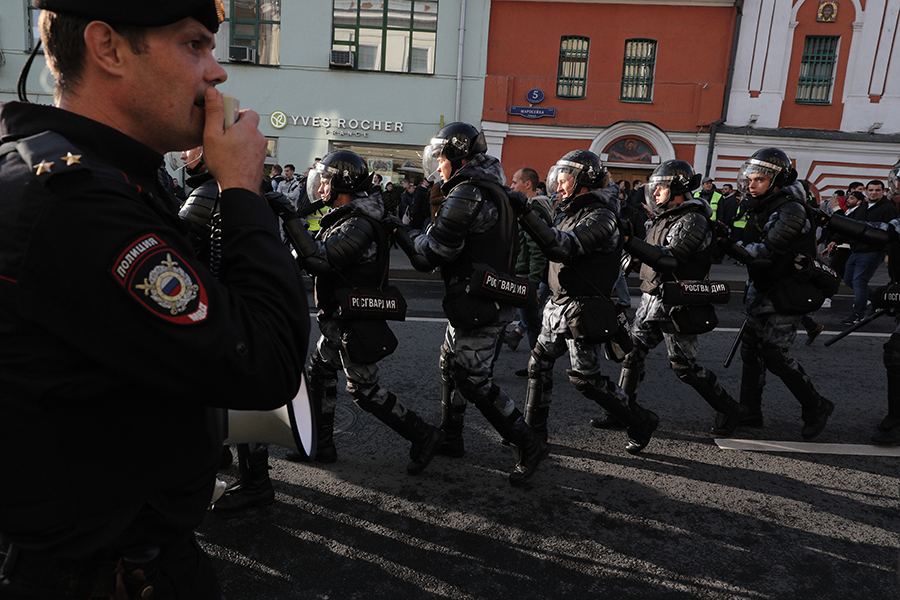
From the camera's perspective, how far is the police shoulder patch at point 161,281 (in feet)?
3.08

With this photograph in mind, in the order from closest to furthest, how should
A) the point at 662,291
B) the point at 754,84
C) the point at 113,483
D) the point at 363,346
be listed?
the point at 113,483 < the point at 363,346 < the point at 662,291 < the point at 754,84

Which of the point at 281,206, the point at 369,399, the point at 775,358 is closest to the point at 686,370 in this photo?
the point at 775,358

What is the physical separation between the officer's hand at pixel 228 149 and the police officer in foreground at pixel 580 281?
2.98m

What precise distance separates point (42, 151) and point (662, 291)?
4295mm

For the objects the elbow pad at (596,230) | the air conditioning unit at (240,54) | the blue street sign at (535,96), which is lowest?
the elbow pad at (596,230)

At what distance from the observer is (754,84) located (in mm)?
18766

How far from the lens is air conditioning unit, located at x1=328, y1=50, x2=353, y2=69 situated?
18516 millimetres

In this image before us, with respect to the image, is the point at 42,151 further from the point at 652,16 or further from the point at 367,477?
the point at 652,16

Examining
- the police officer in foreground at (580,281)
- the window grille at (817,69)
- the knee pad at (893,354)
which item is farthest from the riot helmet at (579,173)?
the window grille at (817,69)

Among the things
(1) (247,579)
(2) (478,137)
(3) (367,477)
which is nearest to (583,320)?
(2) (478,137)

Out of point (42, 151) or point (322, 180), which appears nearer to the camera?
point (42, 151)

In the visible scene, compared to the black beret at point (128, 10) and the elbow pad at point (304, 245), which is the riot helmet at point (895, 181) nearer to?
the elbow pad at point (304, 245)

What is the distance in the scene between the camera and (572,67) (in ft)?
63.3

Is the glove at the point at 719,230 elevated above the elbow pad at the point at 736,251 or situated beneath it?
elevated above
